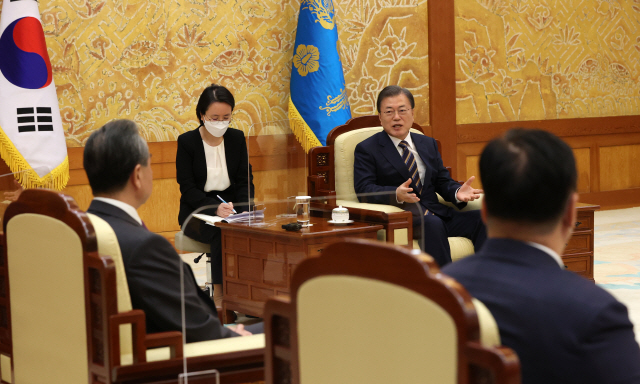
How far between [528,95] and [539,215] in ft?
20.6

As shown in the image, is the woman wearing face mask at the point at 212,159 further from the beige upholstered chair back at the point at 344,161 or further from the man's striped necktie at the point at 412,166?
the man's striped necktie at the point at 412,166

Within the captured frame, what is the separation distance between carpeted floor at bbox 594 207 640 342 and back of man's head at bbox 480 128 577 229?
7.74 feet

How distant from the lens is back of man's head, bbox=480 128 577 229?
3.89 feet

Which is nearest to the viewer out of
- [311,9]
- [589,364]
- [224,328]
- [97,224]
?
[589,364]

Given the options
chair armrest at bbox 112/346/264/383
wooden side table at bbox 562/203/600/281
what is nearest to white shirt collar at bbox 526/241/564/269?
chair armrest at bbox 112/346/264/383

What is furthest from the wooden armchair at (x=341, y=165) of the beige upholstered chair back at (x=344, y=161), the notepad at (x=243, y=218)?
the notepad at (x=243, y=218)

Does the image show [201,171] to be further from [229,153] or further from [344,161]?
[344,161]

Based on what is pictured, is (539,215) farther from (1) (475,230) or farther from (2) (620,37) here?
(2) (620,37)

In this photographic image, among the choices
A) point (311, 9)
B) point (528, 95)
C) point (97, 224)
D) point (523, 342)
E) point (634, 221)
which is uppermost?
point (311, 9)

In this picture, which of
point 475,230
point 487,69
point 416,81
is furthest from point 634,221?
point 475,230

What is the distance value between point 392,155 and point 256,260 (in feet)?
5.68

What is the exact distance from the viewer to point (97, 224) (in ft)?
5.77

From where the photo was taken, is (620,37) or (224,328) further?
(620,37)

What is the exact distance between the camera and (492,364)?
3.16 ft
